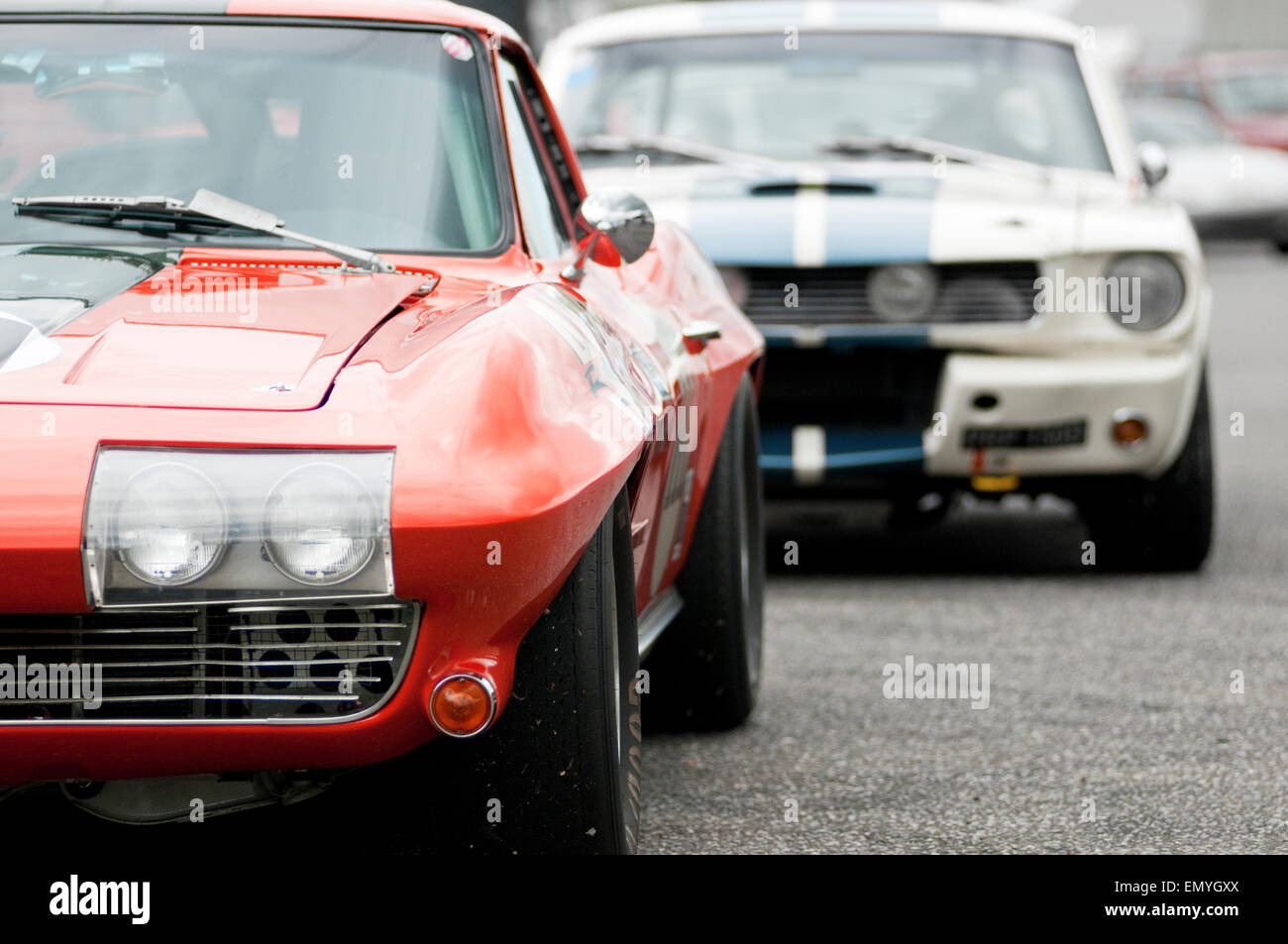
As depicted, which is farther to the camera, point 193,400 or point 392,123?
point 392,123

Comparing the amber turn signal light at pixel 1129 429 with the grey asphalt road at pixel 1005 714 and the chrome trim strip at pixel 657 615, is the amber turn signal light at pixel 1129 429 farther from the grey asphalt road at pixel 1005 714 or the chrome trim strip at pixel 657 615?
the chrome trim strip at pixel 657 615

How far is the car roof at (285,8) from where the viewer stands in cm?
367

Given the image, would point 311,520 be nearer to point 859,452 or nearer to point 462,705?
point 462,705

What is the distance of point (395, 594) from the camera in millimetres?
2488

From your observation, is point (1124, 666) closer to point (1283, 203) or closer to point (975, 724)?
point (975, 724)

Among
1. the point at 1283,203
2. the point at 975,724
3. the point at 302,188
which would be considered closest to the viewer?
the point at 302,188

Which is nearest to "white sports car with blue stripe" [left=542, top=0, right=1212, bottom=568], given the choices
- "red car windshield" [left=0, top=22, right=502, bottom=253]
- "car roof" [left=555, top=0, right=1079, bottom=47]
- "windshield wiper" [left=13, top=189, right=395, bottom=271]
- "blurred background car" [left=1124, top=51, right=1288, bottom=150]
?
"car roof" [left=555, top=0, right=1079, bottom=47]

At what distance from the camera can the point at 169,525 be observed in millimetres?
2455

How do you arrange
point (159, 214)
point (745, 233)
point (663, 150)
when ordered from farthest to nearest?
point (663, 150), point (745, 233), point (159, 214)

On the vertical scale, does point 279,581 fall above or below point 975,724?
above

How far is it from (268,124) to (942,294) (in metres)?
3.00

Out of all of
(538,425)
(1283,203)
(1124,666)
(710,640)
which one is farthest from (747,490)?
(1283,203)

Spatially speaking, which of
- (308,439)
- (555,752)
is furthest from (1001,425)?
(308,439)

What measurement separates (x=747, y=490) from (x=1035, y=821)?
1.16 meters
